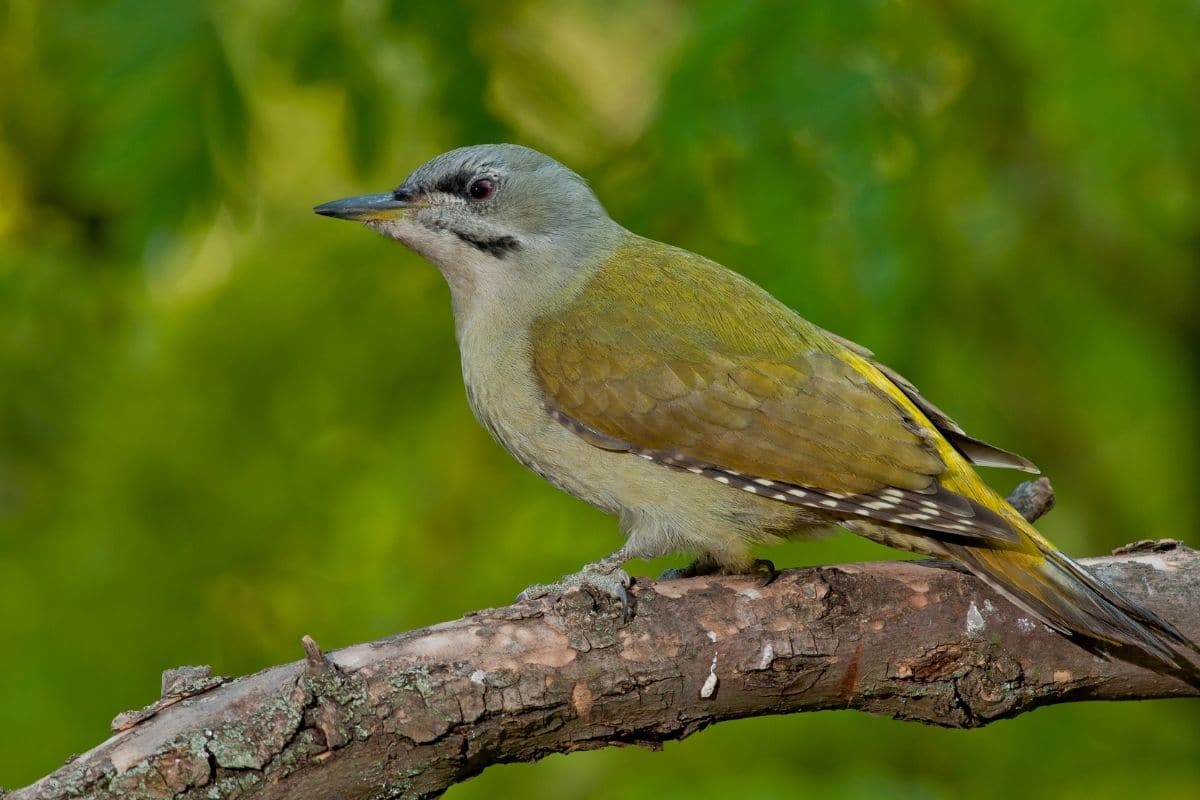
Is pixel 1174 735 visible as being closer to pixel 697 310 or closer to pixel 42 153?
pixel 697 310

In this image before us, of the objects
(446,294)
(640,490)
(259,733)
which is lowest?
(259,733)

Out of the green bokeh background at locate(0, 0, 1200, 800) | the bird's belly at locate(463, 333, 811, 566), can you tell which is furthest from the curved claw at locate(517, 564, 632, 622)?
the green bokeh background at locate(0, 0, 1200, 800)

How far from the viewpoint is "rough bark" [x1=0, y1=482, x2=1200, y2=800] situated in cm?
355

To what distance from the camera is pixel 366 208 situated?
5191mm

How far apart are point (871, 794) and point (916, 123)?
272cm

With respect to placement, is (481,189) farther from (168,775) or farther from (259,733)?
(168,775)

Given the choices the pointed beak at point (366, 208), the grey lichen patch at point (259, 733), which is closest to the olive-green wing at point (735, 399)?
the pointed beak at point (366, 208)

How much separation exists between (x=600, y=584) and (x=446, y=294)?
285cm

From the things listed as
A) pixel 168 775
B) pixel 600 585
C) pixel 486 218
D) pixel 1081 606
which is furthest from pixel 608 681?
pixel 486 218

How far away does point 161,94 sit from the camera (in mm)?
5305

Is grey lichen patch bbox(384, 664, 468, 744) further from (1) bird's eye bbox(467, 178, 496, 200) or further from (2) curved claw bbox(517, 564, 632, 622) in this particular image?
(1) bird's eye bbox(467, 178, 496, 200)

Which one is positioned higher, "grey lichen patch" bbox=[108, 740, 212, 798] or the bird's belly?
the bird's belly

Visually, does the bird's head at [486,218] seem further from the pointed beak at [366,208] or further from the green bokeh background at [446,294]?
the green bokeh background at [446,294]

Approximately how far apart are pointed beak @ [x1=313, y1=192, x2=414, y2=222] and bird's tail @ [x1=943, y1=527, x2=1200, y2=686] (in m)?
2.45
